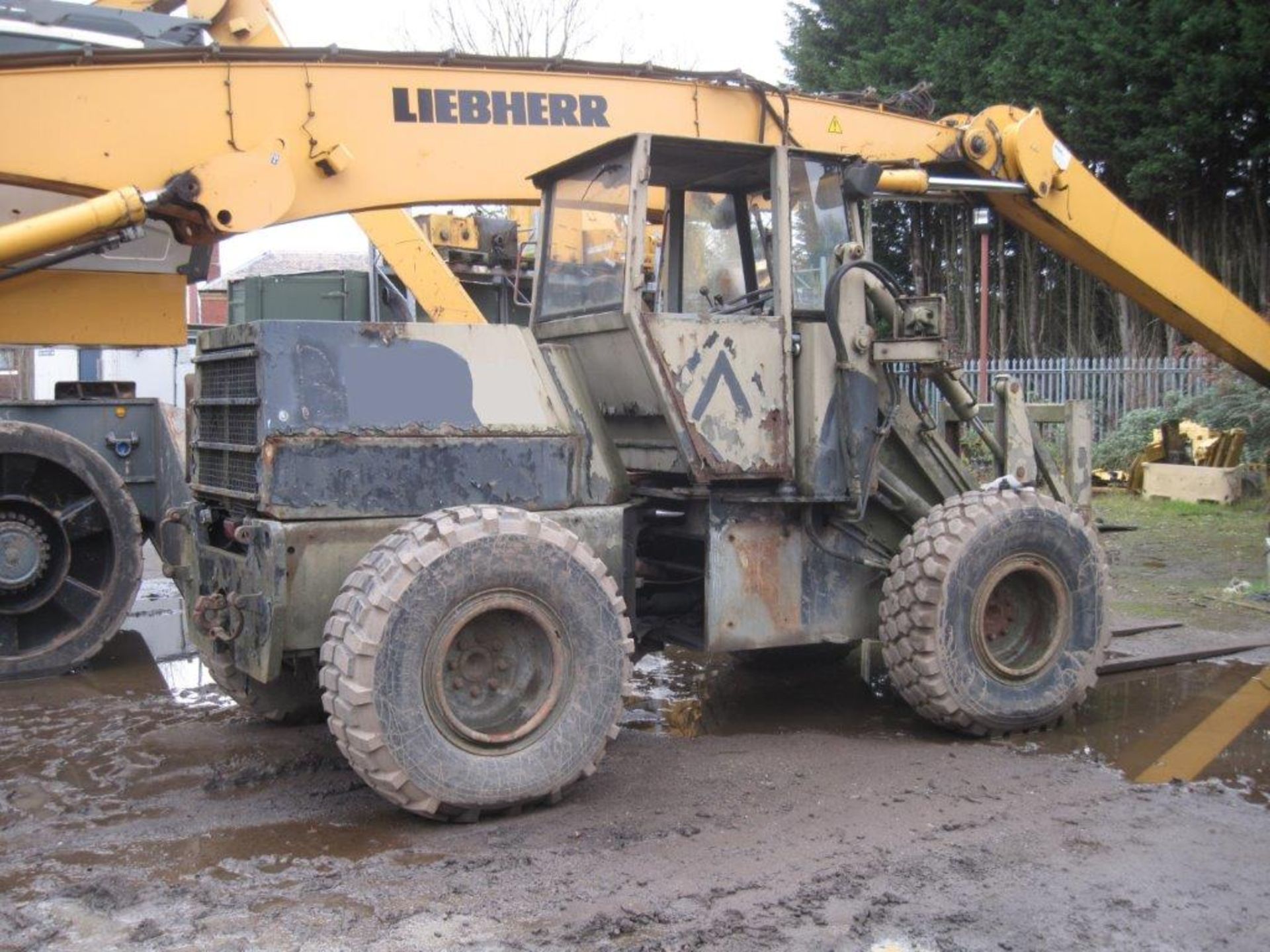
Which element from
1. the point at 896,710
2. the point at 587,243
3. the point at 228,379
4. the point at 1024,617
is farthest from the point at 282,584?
the point at 1024,617

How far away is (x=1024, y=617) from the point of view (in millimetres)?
5922

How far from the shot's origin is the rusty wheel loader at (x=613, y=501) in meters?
4.59

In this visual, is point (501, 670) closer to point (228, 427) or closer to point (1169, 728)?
point (228, 427)

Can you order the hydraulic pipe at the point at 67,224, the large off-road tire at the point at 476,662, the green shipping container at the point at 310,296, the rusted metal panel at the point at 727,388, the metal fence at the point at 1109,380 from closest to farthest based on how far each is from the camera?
the large off-road tire at the point at 476,662
the rusted metal panel at the point at 727,388
the hydraulic pipe at the point at 67,224
the green shipping container at the point at 310,296
the metal fence at the point at 1109,380

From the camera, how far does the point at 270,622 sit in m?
4.62

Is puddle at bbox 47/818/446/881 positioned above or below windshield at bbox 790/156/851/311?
below

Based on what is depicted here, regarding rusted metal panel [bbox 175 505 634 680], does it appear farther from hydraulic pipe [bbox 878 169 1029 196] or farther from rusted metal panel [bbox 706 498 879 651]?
hydraulic pipe [bbox 878 169 1029 196]

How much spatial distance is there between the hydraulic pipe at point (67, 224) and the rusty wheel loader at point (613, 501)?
114 centimetres

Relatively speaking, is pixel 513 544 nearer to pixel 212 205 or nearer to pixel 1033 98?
pixel 212 205

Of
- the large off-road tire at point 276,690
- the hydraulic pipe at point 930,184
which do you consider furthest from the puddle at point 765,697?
the hydraulic pipe at point 930,184

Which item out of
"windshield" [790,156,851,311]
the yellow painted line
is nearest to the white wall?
"windshield" [790,156,851,311]

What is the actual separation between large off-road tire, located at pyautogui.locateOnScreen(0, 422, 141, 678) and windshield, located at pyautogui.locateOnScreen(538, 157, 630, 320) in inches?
115

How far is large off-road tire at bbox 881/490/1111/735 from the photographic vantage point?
17.9 feet

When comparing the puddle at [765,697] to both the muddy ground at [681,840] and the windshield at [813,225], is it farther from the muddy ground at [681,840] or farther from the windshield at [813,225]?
the windshield at [813,225]
